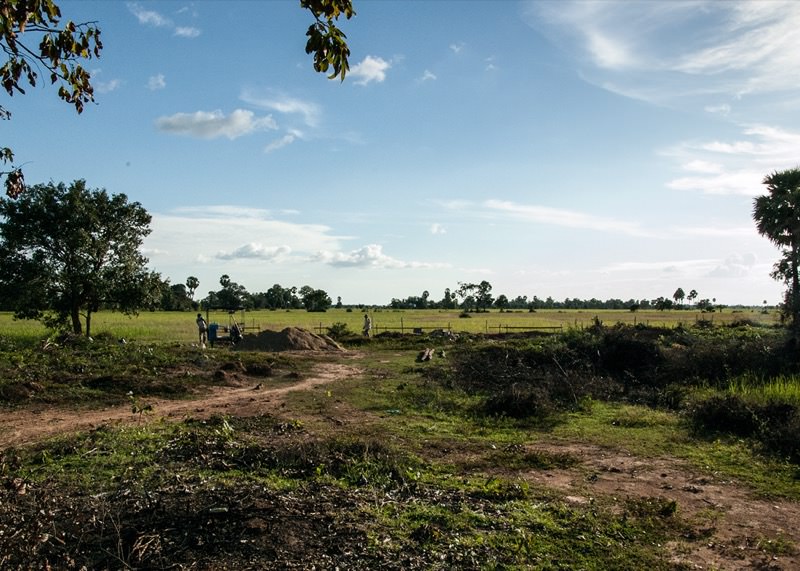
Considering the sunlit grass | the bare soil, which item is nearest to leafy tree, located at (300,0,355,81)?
the bare soil

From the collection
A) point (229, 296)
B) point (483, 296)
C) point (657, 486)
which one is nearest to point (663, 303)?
point (483, 296)

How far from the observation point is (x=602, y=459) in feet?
30.3

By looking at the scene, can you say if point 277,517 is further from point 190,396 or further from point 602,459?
point 190,396

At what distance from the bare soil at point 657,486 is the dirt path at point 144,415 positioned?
0.02m

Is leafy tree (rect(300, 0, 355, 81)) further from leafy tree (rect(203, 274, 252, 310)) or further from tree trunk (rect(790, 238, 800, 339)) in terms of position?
leafy tree (rect(203, 274, 252, 310))

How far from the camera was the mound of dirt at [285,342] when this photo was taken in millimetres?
28469

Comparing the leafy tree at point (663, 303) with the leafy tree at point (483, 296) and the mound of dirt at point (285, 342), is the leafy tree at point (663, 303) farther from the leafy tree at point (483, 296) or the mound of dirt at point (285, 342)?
the mound of dirt at point (285, 342)

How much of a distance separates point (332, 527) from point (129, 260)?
2608 centimetres

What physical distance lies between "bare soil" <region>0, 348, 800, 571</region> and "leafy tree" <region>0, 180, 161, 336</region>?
1544 centimetres

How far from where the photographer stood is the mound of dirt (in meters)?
28.5

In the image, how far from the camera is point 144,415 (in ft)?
39.0

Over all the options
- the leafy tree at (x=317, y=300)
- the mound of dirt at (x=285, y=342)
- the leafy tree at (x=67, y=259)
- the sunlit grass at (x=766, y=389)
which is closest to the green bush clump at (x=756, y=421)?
the sunlit grass at (x=766, y=389)

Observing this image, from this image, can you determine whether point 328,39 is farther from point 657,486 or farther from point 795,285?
point 795,285

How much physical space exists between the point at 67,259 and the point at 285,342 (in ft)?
35.4
